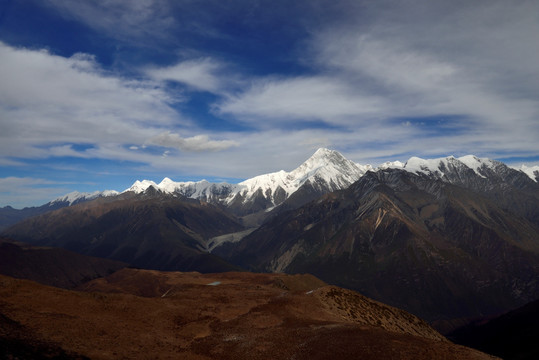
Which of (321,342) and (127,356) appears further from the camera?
(321,342)

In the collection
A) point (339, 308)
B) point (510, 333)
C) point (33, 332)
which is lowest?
point (510, 333)

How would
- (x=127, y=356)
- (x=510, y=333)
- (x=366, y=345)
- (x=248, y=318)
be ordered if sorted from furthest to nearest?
(x=510, y=333) → (x=248, y=318) → (x=366, y=345) → (x=127, y=356)

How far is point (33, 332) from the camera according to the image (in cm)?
4919

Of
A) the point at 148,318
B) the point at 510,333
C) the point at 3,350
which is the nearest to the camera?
the point at 3,350

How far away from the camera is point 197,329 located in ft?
220

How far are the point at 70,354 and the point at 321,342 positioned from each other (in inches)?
1418

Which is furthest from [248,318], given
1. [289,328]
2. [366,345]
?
[366,345]

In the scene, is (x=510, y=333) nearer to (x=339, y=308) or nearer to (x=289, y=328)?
(x=339, y=308)

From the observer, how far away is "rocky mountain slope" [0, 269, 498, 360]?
163 ft

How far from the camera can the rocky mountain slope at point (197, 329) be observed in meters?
49.6

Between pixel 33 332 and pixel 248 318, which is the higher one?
pixel 33 332

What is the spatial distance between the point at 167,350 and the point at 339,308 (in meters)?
45.6

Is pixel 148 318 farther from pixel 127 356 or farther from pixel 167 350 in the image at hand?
pixel 127 356

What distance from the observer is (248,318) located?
2906 inches
